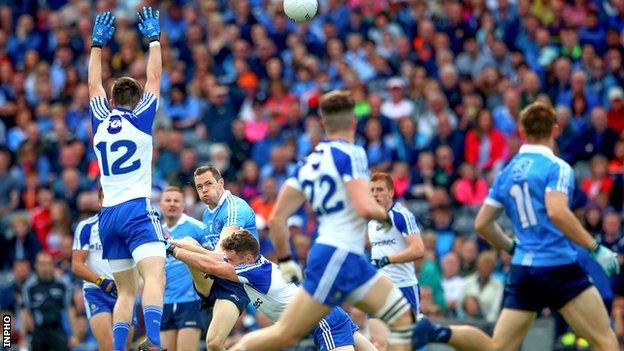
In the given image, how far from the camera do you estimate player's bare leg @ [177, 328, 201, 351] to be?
13.9 m

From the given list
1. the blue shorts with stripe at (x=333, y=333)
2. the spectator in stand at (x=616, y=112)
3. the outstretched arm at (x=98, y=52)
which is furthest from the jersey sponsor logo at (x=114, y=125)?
the spectator in stand at (x=616, y=112)

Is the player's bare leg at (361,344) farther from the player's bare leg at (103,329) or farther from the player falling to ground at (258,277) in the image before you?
the player's bare leg at (103,329)

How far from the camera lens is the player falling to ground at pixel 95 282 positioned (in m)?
14.1

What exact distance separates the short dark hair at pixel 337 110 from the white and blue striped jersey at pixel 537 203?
1.82m

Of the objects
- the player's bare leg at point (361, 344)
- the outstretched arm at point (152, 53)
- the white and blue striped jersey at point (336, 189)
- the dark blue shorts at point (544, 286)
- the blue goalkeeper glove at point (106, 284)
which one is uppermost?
the outstretched arm at point (152, 53)

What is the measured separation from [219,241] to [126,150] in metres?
1.40

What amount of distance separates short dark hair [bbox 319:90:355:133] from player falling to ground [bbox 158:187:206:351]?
4.09 meters

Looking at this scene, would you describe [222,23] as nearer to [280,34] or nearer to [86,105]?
[280,34]

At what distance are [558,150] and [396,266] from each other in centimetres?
601

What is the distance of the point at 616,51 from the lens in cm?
2022

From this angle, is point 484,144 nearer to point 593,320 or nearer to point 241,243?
point 241,243

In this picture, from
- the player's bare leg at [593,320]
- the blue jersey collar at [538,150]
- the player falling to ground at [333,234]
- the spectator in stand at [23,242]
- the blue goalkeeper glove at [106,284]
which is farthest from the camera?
the spectator in stand at [23,242]

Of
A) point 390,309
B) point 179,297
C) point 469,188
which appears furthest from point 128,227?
point 469,188

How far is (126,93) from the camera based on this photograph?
12180 millimetres
